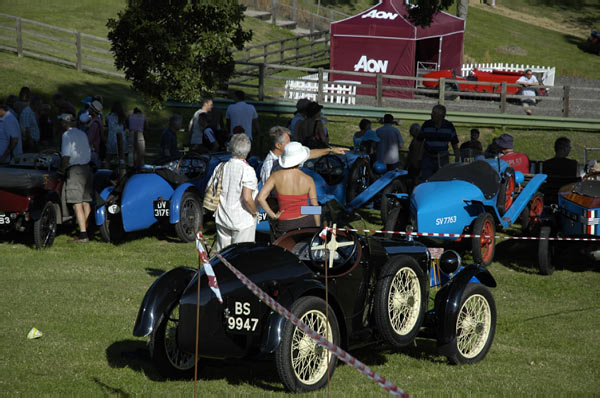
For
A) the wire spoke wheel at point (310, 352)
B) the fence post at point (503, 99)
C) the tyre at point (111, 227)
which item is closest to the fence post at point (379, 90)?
the fence post at point (503, 99)

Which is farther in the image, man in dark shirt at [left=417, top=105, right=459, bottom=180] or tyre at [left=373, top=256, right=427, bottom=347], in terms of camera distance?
man in dark shirt at [left=417, top=105, right=459, bottom=180]

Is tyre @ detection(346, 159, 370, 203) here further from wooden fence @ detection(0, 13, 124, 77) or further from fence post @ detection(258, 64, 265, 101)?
wooden fence @ detection(0, 13, 124, 77)

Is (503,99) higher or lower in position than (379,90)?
lower

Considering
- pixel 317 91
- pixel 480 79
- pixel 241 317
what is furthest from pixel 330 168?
pixel 480 79

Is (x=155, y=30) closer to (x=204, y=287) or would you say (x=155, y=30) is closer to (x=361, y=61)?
(x=204, y=287)

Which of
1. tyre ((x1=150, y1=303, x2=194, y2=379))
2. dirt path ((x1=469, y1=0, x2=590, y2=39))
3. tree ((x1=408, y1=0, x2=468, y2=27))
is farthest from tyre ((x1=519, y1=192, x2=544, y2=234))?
dirt path ((x1=469, y1=0, x2=590, y2=39))

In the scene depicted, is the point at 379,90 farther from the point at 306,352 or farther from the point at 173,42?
the point at 306,352

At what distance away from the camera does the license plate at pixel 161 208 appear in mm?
11992

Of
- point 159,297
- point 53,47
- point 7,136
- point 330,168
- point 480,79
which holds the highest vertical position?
point 53,47

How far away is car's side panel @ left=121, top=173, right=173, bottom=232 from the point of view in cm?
1166

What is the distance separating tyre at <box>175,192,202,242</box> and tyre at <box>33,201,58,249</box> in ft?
6.07

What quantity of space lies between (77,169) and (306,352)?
280 inches

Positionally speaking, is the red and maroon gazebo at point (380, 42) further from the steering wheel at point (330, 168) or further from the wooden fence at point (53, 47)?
the steering wheel at point (330, 168)

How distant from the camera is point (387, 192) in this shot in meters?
13.4
